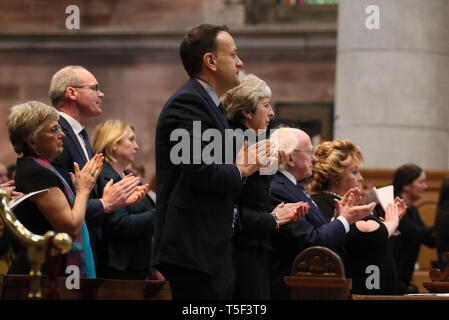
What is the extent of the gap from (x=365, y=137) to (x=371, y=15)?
50.6 inches

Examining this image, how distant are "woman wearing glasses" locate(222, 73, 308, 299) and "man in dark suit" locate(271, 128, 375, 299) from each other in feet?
0.59

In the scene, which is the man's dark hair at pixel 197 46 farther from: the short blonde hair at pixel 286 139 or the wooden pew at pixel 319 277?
the wooden pew at pixel 319 277

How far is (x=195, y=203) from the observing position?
397 centimetres

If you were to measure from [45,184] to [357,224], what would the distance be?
6.37ft

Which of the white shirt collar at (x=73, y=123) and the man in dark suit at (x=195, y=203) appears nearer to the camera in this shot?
the man in dark suit at (x=195, y=203)

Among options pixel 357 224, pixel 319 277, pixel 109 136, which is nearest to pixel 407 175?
pixel 357 224

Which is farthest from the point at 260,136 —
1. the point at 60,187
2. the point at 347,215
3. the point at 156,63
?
the point at 156,63

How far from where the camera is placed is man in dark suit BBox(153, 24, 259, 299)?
3.90 m

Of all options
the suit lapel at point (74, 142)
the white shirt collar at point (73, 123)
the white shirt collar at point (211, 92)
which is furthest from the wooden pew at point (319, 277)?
the white shirt collar at point (73, 123)

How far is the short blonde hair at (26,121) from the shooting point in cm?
442

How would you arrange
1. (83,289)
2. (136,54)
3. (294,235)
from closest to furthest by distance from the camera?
(83,289) < (294,235) < (136,54)

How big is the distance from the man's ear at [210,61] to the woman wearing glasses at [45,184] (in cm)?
78

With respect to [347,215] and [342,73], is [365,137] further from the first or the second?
[347,215]

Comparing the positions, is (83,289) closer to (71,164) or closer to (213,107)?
(213,107)
